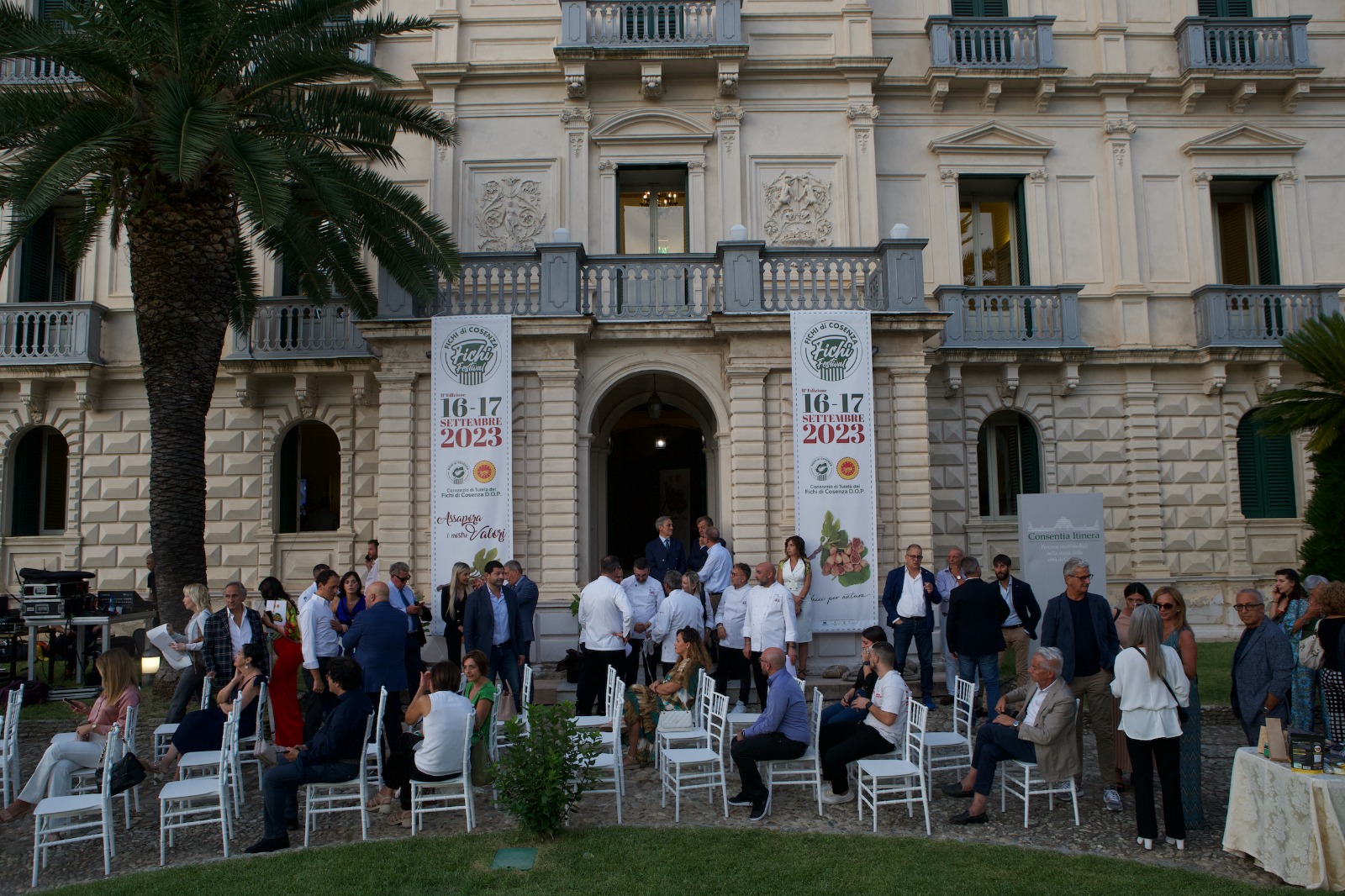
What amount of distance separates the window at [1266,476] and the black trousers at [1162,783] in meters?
12.8

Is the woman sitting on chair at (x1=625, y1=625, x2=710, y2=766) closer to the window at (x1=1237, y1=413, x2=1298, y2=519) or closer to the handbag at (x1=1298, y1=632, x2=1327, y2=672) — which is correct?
the handbag at (x1=1298, y1=632, x2=1327, y2=672)

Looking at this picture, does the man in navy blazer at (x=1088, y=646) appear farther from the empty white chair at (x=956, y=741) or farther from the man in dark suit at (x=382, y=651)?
the man in dark suit at (x=382, y=651)

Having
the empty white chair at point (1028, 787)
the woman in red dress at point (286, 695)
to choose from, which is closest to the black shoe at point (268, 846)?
the woman in red dress at point (286, 695)

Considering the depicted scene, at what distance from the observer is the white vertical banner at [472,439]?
45.6ft

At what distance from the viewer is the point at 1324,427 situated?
12203 mm

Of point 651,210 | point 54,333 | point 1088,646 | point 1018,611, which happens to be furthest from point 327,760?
point 54,333

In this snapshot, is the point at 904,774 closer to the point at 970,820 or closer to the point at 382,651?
the point at 970,820

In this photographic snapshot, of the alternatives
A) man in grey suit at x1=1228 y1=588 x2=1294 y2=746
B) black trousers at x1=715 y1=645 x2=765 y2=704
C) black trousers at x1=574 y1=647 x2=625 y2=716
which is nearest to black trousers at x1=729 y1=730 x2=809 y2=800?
black trousers at x1=574 y1=647 x2=625 y2=716

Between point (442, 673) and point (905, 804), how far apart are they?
13.4 ft

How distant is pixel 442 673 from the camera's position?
750 centimetres

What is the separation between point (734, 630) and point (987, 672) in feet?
9.43

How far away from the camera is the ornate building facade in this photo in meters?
17.2

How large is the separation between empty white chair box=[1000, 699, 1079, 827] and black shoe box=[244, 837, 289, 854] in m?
5.72

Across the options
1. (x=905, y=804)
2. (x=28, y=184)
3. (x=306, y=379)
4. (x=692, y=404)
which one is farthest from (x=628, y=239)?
(x=905, y=804)
